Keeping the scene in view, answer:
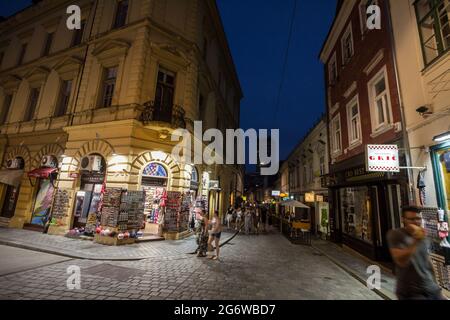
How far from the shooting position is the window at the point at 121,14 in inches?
508

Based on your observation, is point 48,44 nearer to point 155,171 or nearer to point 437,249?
point 155,171

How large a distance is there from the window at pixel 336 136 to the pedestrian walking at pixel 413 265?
10287 mm

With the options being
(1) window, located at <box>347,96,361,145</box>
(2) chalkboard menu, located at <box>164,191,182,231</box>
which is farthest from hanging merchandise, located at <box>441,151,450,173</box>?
(2) chalkboard menu, located at <box>164,191,182,231</box>

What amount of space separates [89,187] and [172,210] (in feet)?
15.2

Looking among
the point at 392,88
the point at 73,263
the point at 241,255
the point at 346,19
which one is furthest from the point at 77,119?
the point at 346,19

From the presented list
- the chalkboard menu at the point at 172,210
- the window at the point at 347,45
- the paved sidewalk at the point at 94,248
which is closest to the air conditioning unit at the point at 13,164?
the paved sidewalk at the point at 94,248

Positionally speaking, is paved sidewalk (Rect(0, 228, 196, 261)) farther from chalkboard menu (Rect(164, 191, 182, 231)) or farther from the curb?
the curb

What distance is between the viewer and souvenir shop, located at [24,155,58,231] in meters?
12.3

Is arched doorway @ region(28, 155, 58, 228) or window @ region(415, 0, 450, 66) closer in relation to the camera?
window @ region(415, 0, 450, 66)

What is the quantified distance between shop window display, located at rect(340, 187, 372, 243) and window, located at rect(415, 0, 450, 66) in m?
5.57

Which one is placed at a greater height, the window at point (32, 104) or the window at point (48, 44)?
the window at point (48, 44)

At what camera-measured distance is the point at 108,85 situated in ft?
40.6

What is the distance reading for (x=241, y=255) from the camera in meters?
9.11

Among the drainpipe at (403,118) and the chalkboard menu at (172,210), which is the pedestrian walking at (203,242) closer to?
the chalkboard menu at (172,210)
